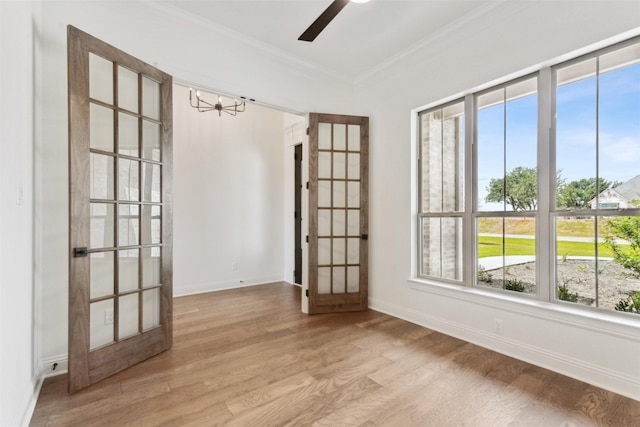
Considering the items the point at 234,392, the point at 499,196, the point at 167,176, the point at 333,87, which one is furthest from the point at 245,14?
the point at 234,392

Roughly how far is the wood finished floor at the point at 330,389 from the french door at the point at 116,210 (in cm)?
28

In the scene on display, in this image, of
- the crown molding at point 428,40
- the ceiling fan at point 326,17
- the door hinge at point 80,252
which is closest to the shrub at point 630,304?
the crown molding at point 428,40

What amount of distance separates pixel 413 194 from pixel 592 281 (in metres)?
1.70

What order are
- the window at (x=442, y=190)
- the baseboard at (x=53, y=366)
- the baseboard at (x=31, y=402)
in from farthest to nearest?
the window at (x=442, y=190)
the baseboard at (x=53, y=366)
the baseboard at (x=31, y=402)

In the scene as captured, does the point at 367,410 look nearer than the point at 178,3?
Yes

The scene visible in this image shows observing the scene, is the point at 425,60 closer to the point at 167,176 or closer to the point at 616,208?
the point at 616,208

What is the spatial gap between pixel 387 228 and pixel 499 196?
127 centimetres

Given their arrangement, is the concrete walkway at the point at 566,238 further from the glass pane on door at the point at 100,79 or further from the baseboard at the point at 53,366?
the baseboard at the point at 53,366

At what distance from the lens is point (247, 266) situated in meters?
5.02

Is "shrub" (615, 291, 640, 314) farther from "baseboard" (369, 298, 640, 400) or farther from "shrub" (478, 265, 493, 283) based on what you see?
"shrub" (478, 265, 493, 283)

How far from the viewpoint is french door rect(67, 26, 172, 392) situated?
6.44 feet

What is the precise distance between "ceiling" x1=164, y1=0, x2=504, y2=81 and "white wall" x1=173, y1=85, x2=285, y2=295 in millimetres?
1915


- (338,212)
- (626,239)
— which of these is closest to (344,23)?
(338,212)

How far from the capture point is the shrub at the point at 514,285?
2.60 m
